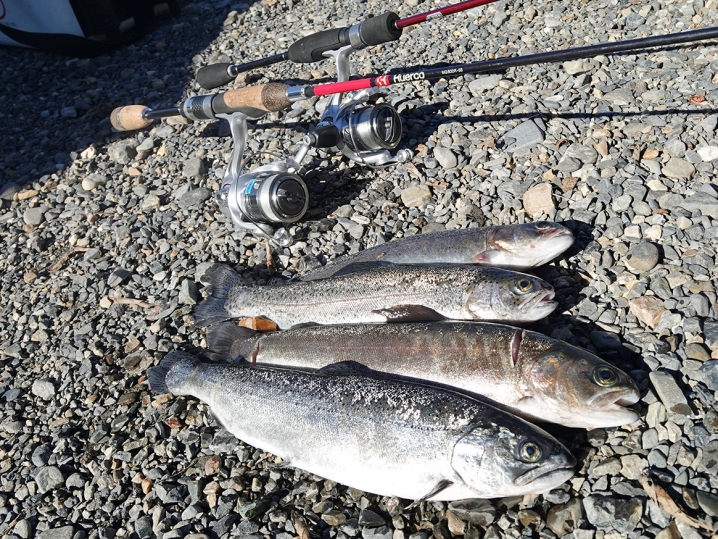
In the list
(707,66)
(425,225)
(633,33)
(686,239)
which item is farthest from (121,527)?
(633,33)

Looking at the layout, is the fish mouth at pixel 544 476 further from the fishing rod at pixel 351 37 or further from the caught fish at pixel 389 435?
the fishing rod at pixel 351 37

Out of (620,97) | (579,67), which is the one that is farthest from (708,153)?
(579,67)

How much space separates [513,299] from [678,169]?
6.30 feet

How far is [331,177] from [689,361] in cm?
351

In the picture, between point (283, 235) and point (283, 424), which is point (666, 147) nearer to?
point (283, 235)

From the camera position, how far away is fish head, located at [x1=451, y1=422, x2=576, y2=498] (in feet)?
9.21

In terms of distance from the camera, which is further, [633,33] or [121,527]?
[633,33]

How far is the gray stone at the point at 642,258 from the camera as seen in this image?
3924 mm

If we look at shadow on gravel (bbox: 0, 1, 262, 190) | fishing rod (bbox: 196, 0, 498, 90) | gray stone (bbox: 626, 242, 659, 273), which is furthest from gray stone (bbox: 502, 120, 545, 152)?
shadow on gravel (bbox: 0, 1, 262, 190)

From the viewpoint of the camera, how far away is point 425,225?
4.96m

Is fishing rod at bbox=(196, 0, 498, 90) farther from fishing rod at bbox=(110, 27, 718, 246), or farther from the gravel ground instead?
the gravel ground

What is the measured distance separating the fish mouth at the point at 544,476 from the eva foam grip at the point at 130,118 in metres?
5.22

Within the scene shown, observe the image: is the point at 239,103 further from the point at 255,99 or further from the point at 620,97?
the point at 620,97

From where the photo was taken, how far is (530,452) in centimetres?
281
